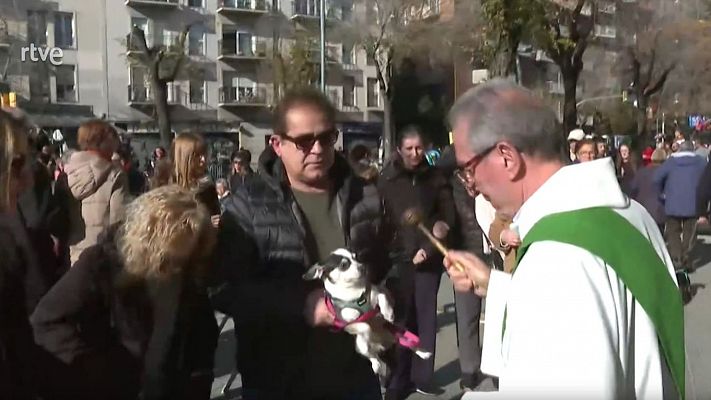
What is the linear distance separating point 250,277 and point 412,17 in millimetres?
40606

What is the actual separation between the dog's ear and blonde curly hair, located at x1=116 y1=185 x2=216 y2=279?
0.52 m

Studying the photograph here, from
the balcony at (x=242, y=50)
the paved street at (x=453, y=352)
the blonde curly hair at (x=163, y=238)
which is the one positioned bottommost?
the paved street at (x=453, y=352)

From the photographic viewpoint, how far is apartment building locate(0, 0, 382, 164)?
4544cm

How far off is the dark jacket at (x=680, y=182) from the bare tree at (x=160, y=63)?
28675 millimetres

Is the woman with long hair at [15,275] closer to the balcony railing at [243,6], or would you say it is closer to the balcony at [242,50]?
the balcony at [242,50]

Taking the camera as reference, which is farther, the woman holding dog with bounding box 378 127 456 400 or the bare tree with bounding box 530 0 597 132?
the bare tree with bounding box 530 0 597 132

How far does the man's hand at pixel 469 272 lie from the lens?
113 inches

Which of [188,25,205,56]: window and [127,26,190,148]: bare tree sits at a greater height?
[188,25,205,56]: window

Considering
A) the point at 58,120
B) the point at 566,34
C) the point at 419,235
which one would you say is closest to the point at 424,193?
the point at 419,235

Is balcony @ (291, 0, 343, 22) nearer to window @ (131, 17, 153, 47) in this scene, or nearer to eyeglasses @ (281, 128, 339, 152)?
window @ (131, 17, 153, 47)

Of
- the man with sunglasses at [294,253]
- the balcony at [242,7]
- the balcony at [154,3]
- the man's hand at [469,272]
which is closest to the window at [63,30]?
the balcony at [154,3]

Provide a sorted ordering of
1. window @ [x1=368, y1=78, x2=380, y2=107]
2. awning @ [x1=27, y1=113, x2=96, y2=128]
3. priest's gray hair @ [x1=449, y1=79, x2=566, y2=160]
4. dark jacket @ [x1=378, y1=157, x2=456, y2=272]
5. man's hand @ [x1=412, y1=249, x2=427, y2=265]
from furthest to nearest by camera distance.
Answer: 1. window @ [x1=368, y1=78, x2=380, y2=107]
2. awning @ [x1=27, y1=113, x2=96, y2=128]
3. dark jacket @ [x1=378, y1=157, x2=456, y2=272]
4. man's hand @ [x1=412, y1=249, x2=427, y2=265]
5. priest's gray hair @ [x1=449, y1=79, x2=566, y2=160]

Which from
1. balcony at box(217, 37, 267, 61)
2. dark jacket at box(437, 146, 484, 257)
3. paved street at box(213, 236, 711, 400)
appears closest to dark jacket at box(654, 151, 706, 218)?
paved street at box(213, 236, 711, 400)

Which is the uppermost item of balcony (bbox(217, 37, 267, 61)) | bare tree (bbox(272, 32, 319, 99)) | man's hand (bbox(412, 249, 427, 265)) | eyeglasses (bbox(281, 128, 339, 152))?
balcony (bbox(217, 37, 267, 61))
